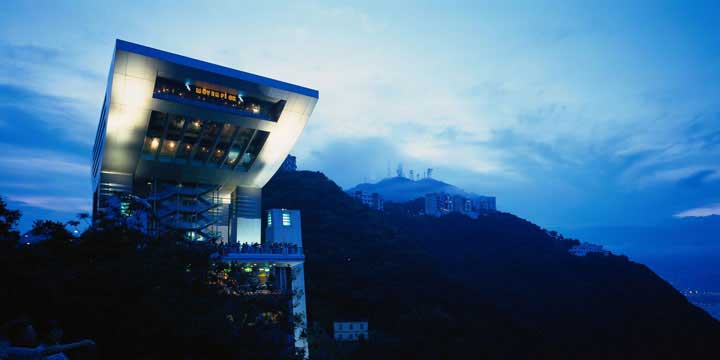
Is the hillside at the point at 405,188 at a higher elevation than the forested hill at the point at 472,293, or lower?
higher

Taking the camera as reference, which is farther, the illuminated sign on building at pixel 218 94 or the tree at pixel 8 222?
the illuminated sign on building at pixel 218 94

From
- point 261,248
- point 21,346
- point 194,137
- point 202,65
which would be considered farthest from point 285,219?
point 21,346

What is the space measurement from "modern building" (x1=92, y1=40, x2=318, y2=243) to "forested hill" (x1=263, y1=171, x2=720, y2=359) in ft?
33.8

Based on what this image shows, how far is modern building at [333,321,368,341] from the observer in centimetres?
3216

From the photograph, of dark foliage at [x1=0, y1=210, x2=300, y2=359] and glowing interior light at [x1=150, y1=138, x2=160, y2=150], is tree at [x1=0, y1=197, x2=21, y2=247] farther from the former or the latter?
glowing interior light at [x1=150, y1=138, x2=160, y2=150]

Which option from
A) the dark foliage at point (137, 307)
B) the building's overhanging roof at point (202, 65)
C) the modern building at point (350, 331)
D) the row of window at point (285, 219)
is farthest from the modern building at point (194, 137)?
the modern building at point (350, 331)

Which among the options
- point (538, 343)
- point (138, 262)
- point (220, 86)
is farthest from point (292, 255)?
point (538, 343)

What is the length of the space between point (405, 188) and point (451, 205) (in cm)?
3947

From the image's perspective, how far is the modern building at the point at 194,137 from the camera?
2042 centimetres

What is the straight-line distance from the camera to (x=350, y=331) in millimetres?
32688

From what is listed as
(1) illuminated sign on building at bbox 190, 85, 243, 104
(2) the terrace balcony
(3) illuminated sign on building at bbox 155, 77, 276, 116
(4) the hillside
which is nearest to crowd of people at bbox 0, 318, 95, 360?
(2) the terrace balcony

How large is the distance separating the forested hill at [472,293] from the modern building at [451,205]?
46.1ft

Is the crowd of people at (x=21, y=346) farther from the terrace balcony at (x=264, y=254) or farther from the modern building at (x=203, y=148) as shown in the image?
the terrace balcony at (x=264, y=254)

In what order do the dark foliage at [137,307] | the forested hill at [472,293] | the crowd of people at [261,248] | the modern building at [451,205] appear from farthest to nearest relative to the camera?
1. the modern building at [451,205]
2. the forested hill at [472,293]
3. the crowd of people at [261,248]
4. the dark foliage at [137,307]
